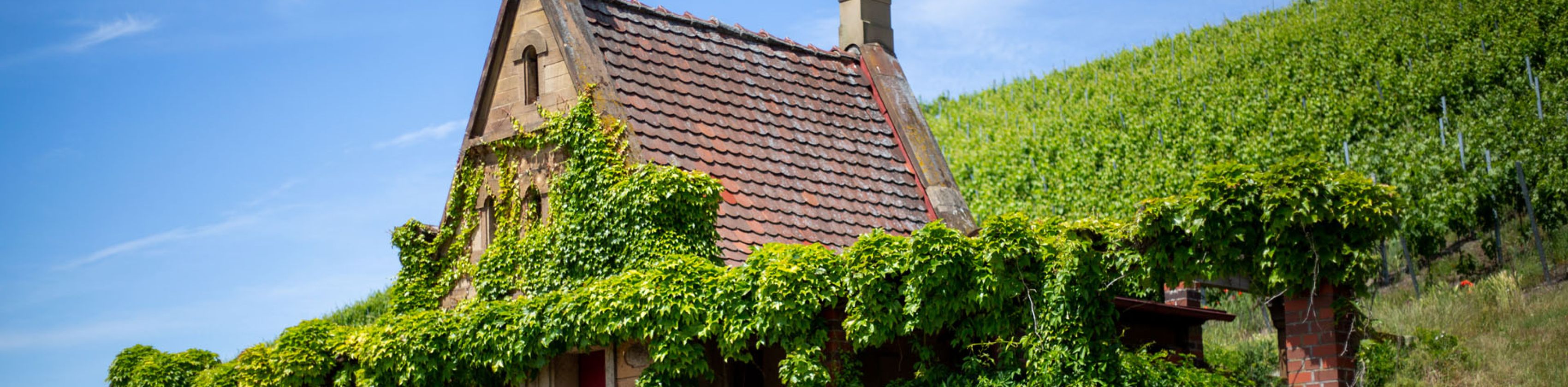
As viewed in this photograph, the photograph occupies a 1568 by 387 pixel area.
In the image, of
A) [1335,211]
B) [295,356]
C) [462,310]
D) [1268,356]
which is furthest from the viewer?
[1268,356]

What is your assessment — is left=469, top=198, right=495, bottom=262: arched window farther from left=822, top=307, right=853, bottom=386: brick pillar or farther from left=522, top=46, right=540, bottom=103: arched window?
left=822, top=307, right=853, bottom=386: brick pillar

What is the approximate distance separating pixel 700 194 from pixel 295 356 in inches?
199

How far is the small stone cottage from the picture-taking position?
1291cm

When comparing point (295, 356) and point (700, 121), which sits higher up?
point (700, 121)

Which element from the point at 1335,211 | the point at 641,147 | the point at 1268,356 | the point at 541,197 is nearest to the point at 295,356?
the point at 541,197

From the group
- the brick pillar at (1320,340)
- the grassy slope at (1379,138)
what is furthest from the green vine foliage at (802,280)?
the grassy slope at (1379,138)

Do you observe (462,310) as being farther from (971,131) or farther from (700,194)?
(971,131)

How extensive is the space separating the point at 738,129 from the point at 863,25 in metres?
3.54

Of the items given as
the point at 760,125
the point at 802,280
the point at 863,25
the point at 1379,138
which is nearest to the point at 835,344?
the point at 802,280

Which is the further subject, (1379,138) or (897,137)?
(1379,138)

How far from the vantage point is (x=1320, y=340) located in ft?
30.0

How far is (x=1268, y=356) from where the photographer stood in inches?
763

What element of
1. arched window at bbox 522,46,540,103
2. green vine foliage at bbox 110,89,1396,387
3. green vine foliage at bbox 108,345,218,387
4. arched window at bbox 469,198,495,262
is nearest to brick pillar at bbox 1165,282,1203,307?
green vine foliage at bbox 110,89,1396,387

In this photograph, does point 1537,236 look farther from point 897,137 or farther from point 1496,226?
point 897,137
